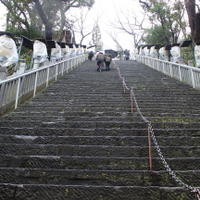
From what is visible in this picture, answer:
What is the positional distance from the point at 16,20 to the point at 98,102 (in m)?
15.4

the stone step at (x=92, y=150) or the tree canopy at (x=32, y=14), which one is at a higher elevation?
the tree canopy at (x=32, y=14)

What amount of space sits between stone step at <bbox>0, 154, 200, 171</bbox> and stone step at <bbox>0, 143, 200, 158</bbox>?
0.75 ft

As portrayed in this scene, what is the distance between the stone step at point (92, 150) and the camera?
4.25 m

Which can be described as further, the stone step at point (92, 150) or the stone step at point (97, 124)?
the stone step at point (97, 124)

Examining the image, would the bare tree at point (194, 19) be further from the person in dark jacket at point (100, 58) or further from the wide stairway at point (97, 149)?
the wide stairway at point (97, 149)

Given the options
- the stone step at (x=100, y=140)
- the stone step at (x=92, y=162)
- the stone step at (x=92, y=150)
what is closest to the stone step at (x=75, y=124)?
the stone step at (x=100, y=140)

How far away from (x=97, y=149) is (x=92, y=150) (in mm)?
94

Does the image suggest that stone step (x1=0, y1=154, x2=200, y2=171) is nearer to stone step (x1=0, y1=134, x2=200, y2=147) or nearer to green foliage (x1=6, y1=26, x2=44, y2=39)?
stone step (x1=0, y1=134, x2=200, y2=147)

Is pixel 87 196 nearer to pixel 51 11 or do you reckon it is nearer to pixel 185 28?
pixel 51 11

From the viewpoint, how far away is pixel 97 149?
4.34 m

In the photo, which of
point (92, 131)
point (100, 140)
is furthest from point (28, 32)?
point (100, 140)

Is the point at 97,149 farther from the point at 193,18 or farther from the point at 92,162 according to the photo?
the point at 193,18

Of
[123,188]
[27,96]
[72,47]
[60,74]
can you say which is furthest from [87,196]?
[72,47]

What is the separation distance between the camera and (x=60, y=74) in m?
12.3
